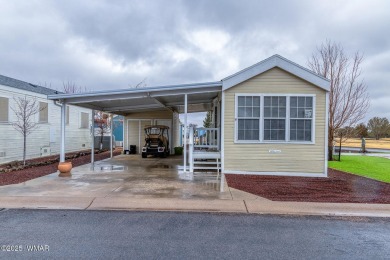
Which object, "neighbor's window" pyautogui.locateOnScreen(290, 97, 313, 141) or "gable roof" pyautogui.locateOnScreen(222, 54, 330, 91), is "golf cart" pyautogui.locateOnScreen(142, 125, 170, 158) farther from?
"neighbor's window" pyautogui.locateOnScreen(290, 97, 313, 141)

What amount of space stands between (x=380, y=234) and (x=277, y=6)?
978 centimetres

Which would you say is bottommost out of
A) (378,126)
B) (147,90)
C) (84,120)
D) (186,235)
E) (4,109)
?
(186,235)

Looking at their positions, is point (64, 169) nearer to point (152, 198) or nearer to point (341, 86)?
point (152, 198)

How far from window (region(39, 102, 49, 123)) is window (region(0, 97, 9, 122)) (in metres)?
2.49

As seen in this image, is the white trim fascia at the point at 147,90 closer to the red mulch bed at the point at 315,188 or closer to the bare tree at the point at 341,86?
the red mulch bed at the point at 315,188

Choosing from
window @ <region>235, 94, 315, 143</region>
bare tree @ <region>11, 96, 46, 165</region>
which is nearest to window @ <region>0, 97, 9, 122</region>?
bare tree @ <region>11, 96, 46, 165</region>

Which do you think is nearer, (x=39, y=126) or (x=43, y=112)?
(x=39, y=126)

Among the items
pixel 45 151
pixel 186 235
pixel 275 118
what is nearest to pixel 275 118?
pixel 275 118

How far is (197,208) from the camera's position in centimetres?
600

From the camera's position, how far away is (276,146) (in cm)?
1027

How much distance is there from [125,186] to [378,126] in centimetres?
4881

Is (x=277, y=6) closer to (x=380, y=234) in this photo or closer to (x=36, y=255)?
(x=380, y=234)

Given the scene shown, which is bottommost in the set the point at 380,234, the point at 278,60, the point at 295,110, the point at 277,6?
the point at 380,234

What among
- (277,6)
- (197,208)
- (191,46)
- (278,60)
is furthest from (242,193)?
(191,46)
